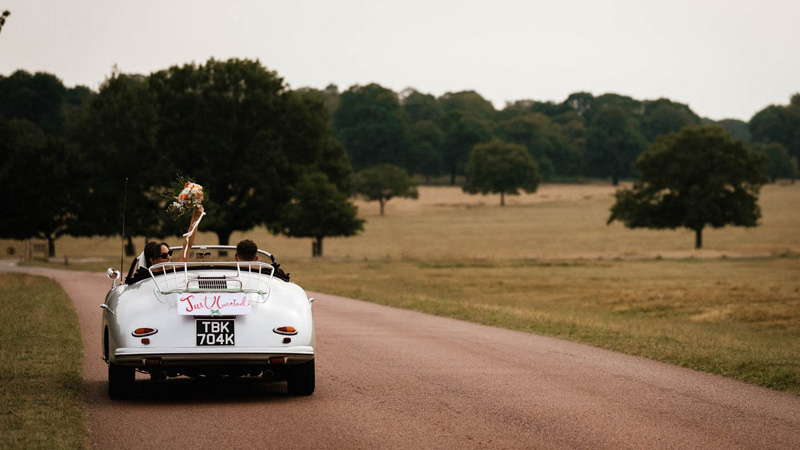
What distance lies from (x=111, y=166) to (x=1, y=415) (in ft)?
195

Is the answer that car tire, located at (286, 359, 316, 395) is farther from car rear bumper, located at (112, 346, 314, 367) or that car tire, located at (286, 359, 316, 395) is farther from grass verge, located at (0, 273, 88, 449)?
grass verge, located at (0, 273, 88, 449)

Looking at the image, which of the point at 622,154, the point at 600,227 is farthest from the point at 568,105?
the point at 600,227

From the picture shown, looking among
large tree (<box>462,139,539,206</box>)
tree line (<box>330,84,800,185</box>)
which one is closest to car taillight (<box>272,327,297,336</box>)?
large tree (<box>462,139,539,206</box>)

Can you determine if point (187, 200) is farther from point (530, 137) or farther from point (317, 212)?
point (530, 137)

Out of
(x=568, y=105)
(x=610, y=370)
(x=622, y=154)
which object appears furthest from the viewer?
(x=568, y=105)

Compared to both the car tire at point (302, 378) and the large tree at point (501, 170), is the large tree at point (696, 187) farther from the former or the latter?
the car tire at point (302, 378)

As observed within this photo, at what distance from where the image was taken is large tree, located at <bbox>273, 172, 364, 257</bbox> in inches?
2464

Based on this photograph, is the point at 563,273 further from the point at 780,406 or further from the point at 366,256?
the point at 780,406

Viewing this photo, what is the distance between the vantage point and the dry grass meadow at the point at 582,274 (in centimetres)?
1850

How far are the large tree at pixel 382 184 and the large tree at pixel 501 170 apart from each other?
34.7ft

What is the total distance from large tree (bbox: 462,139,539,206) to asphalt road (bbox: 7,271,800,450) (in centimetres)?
10206

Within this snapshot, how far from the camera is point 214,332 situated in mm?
9016

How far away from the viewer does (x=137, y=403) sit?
934 cm

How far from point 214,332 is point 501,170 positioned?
108 meters
